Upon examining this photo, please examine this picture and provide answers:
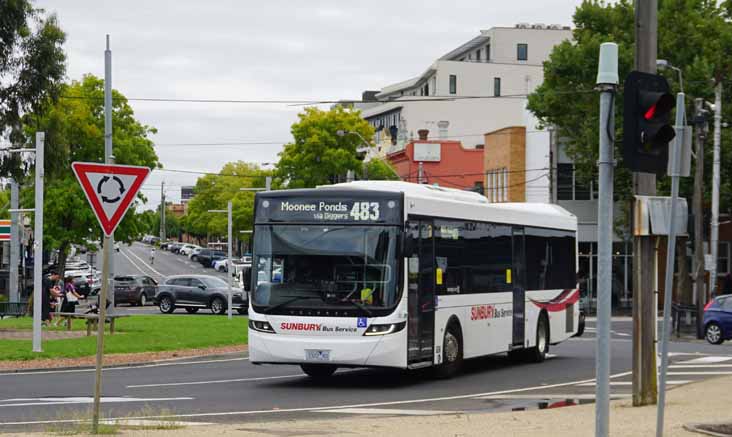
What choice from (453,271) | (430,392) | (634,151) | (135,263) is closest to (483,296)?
(453,271)

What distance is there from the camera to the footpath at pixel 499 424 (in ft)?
45.2

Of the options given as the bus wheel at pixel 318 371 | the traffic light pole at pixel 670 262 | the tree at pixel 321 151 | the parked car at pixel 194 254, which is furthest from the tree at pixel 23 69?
the parked car at pixel 194 254

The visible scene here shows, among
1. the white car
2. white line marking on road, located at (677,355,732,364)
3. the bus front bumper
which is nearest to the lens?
the bus front bumper

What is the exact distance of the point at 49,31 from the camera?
114 feet

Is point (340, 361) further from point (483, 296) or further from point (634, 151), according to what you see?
point (634, 151)

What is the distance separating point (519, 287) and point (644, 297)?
846 centimetres

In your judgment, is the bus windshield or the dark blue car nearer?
the bus windshield

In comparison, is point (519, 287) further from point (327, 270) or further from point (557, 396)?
point (327, 270)

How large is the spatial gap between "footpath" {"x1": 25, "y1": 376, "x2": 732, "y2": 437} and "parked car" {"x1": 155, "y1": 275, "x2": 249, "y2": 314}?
124 ft

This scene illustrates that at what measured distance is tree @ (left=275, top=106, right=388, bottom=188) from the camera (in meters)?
83.2

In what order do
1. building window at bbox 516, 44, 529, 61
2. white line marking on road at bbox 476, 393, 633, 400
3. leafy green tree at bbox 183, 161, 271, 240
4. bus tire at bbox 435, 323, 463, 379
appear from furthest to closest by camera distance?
leafy green tree at bbox 183, 161, 271, 240, building window at bbox 516, 44, 529, 61, bus tire at bbox 435, 323, 463, 379, white line marking on road at bbox 476, 393, 633, 400

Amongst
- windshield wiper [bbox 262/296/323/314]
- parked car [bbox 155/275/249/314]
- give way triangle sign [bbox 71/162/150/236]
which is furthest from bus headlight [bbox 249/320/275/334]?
parked car [bbox 155/275/249/314]

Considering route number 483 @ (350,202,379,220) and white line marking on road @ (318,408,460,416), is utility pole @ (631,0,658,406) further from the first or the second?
route number 483 @ (350,202,379,220)

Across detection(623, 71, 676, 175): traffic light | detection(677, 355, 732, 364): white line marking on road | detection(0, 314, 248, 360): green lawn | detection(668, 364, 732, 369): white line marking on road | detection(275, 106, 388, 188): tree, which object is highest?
detection(275, 106, 388, 188): tree
